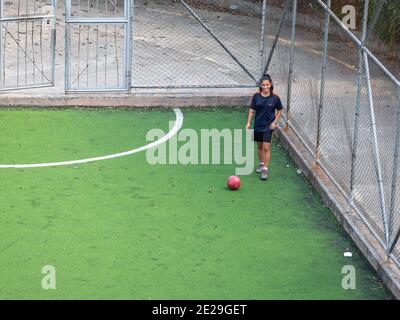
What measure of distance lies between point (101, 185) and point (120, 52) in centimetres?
665

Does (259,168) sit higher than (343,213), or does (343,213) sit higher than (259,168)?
(343,213)

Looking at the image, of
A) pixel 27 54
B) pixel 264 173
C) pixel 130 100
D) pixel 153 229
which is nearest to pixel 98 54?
pixel 27 54

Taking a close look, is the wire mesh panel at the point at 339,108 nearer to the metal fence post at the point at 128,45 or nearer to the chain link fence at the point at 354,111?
the chain link fence at the point at 354,111

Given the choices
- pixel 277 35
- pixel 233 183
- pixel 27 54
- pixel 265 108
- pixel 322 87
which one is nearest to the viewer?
pixel 233 183

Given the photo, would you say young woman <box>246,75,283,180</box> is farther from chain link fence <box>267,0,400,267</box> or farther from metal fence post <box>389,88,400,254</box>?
metal fence post <box>389,88,400,254</box>

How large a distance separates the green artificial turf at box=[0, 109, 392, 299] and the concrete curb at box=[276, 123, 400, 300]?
136mm

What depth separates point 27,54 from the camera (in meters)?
21.1

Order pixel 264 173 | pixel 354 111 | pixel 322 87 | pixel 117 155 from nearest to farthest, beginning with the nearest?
pixel 354 111
pixel 322 87
pixel 264 173
pixel 117 155

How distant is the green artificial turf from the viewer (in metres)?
12.3

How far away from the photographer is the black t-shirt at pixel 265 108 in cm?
1566

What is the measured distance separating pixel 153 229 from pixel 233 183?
1.83 metres

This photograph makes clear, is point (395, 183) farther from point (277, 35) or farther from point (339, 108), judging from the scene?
point (277, 35)
